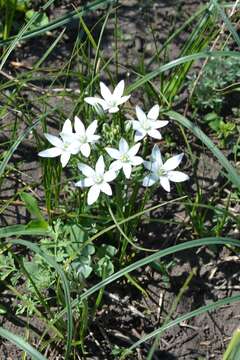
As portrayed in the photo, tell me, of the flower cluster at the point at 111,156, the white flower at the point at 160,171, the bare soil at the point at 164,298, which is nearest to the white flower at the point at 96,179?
the flower cluster at the point at 111,156

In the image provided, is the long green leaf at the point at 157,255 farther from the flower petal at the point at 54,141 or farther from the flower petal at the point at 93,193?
the flower petal at the point at 54,141

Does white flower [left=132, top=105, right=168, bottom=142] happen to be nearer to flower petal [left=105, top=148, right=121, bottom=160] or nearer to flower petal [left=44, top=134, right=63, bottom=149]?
flower petal [left=105, top=148, right=121, bottom=160]

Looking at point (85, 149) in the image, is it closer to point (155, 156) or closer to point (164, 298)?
point (155, 156)

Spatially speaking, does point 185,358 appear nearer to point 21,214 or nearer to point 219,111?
point 21,214

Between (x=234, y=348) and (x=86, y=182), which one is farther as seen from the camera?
(x=86, y=182)

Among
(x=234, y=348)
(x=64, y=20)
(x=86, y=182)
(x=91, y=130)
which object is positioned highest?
(x=64, y=20)

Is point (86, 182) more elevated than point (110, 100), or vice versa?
point (110, 100)

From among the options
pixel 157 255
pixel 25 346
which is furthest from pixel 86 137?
pixel 25 346
